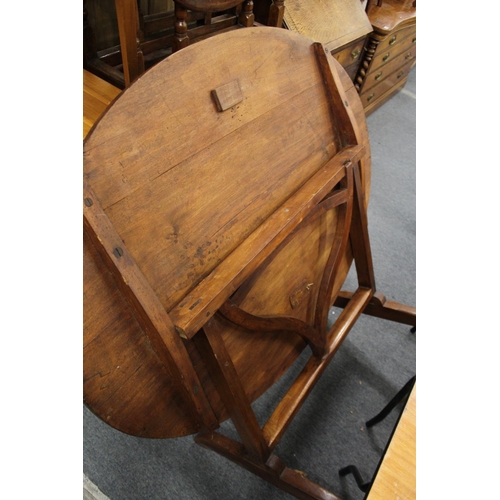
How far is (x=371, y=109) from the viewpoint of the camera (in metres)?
3.17

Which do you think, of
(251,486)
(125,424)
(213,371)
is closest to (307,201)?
(213,371)

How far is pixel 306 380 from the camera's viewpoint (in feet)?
3.65

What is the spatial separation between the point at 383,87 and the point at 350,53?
3.05ft

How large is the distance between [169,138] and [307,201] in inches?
12.8

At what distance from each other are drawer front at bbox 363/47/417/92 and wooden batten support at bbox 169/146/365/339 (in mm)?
2012

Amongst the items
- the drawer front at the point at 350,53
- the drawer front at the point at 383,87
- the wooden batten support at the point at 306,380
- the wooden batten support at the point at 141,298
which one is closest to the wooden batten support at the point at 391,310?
the wooden batten support at the point at 306,380

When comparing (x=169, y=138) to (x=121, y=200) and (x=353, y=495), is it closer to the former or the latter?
(x=121, y=200)

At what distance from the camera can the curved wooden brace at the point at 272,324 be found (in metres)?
0.82

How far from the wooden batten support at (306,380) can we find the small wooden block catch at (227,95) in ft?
2.24

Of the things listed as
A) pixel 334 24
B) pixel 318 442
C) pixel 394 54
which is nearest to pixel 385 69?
pixel 394 54

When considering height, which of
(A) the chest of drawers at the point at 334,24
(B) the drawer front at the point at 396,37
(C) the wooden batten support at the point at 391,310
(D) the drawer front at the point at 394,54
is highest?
(A) the chest of drawers at the point at 334,24

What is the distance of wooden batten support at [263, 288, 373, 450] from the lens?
102 cm

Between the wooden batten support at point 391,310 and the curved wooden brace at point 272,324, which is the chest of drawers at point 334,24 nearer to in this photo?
the wooden batten support at point 391,310

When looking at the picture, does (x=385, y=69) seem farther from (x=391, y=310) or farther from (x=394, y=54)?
(x=391, y=310)
